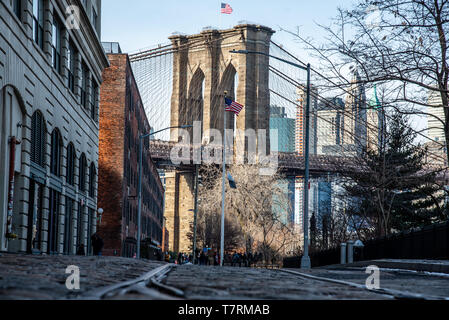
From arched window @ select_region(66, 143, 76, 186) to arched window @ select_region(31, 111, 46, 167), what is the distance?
475cm

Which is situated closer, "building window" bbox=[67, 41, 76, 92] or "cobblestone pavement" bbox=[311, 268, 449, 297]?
"cobblestone pavement" bbox=[311, 268, 449, 297]

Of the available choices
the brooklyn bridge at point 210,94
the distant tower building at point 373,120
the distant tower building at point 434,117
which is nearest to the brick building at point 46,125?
the distant tower building at point 373,120

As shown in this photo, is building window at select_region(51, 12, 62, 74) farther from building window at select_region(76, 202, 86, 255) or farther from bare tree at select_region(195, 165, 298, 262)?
bare tree at select_region(195, 165, 298, 262)

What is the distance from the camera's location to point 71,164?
30.2 metres

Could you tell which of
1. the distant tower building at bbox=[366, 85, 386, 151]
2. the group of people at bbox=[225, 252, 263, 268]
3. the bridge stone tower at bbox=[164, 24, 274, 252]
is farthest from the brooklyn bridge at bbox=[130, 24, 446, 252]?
the distant tower building at bbox=[366, 85, 386, 151]

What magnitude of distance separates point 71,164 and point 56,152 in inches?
125

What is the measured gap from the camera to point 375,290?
24.8 ft

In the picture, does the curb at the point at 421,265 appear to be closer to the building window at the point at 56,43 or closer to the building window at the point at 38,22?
the building window at the point at 38,22

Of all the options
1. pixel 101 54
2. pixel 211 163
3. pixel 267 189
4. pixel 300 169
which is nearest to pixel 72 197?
pixel 101 54

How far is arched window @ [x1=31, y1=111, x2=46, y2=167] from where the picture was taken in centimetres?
2297

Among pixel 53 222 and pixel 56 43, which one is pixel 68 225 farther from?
pixel 56 43

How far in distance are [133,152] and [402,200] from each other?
19.8 metres

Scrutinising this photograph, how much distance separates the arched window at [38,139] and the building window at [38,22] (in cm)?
246

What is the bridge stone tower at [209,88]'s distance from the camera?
95.9 meters
